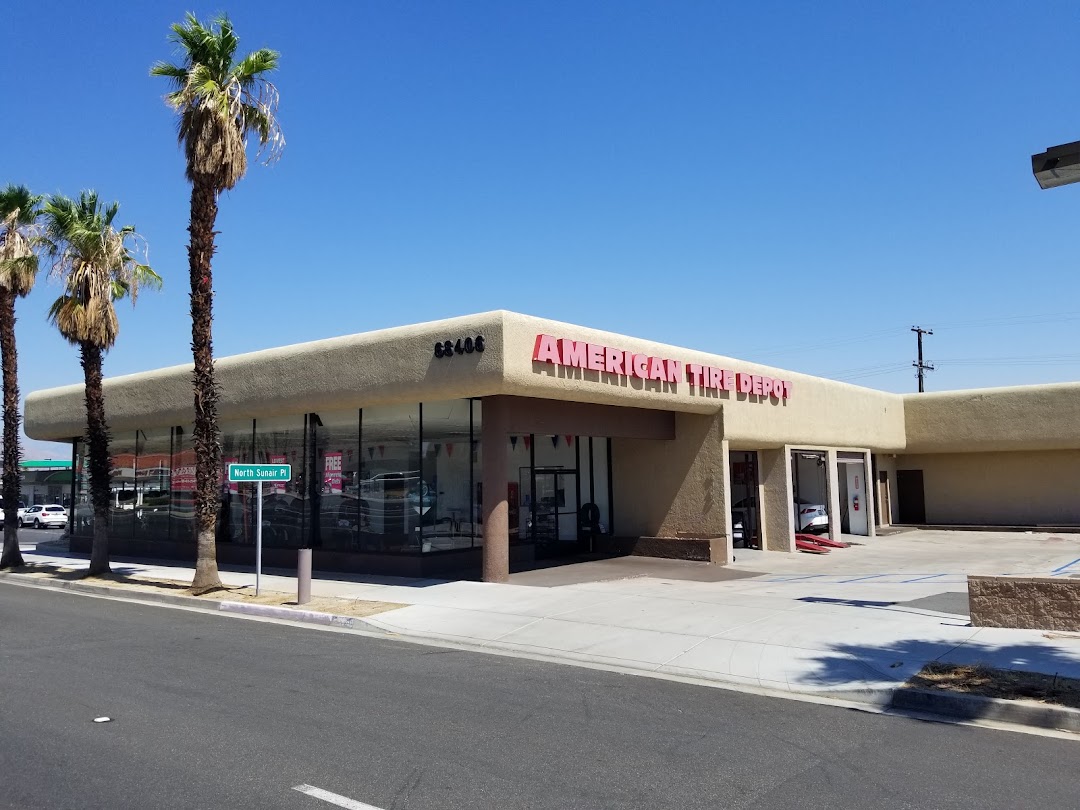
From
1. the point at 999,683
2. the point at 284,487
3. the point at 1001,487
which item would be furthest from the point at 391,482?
the point at 1001,487

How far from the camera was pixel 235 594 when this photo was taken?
17297 millimetres

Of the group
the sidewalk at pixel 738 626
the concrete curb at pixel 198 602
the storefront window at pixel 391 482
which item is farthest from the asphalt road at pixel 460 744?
the storefront window at pixel 391 482

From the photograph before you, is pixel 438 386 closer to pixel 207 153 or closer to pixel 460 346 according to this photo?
pixel 460 346

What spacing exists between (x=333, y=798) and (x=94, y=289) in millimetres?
18323

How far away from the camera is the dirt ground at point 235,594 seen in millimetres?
15016

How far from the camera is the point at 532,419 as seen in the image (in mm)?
18844

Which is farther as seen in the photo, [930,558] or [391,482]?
[930,558]

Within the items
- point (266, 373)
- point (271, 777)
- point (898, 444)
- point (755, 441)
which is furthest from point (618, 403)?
point (898, 444)

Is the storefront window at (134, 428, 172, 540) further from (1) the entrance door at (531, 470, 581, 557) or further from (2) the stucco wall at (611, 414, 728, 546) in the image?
(2) the stucco wall at (611, 414, 728, 546)

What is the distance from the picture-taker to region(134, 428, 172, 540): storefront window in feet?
86.5

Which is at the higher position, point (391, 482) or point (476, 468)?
point (476, 468)

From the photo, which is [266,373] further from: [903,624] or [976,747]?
[976,747]

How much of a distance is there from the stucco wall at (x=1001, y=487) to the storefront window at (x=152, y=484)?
28.5 metres

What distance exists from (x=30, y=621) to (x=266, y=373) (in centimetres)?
796
